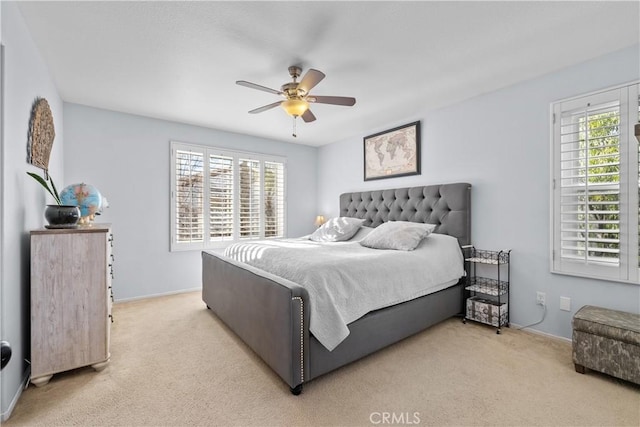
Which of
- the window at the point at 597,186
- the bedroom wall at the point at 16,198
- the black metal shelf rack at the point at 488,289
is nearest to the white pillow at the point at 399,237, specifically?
the black metal shelf rack at the point at 488,289

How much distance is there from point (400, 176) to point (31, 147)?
378 centimetres

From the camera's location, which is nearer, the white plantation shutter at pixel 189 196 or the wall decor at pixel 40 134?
the wall decor at pixel 40 134

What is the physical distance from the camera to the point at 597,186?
8.02ft

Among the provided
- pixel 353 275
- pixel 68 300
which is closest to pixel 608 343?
pixel 353 275

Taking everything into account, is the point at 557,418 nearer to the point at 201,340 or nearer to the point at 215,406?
the point at 215,406

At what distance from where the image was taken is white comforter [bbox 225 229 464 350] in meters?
1.95

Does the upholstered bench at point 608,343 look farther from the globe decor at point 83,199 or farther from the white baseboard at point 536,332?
the globe decor at point 83,199

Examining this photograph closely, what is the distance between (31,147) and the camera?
210cm

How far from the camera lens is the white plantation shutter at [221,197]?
4.47m

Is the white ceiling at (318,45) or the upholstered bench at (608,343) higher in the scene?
Result: the white ceiling at (318,45)

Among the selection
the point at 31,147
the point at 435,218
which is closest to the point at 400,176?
the point at 435,218

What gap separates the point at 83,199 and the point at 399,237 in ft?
9.29

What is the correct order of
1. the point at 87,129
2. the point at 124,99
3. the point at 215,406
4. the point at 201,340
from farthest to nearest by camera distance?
the point at 87,129 < the point at 124,99 < the point at 201,340 < the point at 215,406
